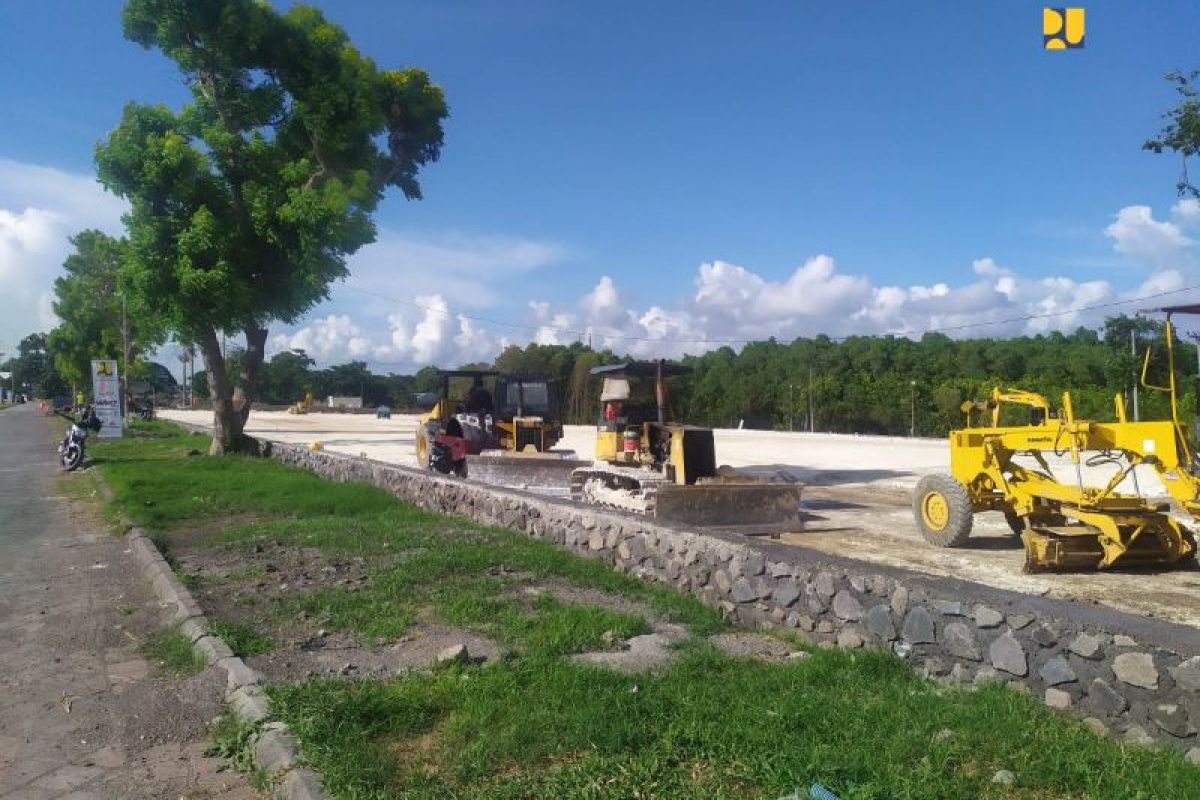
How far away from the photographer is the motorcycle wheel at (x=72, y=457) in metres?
22.1

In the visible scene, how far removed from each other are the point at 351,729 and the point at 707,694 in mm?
1777

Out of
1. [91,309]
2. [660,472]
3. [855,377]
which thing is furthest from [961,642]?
[855,377]

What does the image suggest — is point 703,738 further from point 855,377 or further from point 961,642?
point 855,377

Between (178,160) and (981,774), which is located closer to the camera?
(981,774)

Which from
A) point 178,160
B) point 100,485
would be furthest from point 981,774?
point 178,160

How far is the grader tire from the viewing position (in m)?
11.0

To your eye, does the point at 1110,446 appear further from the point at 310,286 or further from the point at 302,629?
the point at 310,286

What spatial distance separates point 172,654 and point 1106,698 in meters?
5.63

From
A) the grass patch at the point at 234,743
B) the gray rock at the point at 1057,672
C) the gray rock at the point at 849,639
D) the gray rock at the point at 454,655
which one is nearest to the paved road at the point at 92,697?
the grass patch at the point at 234,743

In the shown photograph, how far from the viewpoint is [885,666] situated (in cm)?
520

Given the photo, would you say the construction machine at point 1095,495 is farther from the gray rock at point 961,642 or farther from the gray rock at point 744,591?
the gray rock at point 961,642

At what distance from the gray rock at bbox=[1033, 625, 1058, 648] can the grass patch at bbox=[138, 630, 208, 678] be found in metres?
4.91

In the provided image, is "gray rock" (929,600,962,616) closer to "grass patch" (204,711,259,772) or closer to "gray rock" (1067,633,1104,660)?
"gray rock" (1067,633,1104,660)

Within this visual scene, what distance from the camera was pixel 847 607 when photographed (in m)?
5.77
